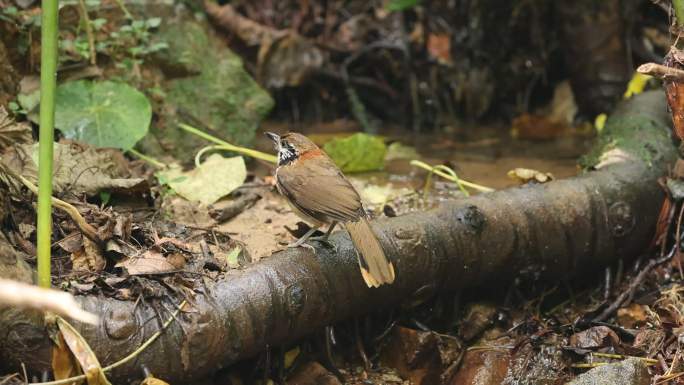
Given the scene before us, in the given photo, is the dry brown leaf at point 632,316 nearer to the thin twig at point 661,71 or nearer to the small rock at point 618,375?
the small rock at point 618,375

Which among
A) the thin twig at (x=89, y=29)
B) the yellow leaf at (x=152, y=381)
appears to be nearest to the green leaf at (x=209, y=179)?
the thin twig at (x=89, y=29)

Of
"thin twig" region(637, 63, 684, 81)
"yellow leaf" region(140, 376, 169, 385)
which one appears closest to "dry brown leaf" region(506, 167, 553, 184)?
"thin twig" region(637, 63, 684, 81)

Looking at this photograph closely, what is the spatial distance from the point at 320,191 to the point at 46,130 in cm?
131

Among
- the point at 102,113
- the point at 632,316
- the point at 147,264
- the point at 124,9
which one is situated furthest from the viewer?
the point at 124,9

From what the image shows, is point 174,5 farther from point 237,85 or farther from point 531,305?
point 531,305

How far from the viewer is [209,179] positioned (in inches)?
183

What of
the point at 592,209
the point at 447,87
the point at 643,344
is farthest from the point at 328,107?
the point at 643,344

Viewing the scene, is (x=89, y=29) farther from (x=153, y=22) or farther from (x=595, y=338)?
(x=595, y=338)

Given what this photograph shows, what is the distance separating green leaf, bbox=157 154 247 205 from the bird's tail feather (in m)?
1.30

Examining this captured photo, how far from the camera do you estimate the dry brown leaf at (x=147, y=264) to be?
3.12m

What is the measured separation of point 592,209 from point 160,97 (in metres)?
2.98

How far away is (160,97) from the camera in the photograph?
560cm

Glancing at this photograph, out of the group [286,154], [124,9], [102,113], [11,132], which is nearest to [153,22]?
[124,9]

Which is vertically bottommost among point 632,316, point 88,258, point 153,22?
point 632,316
